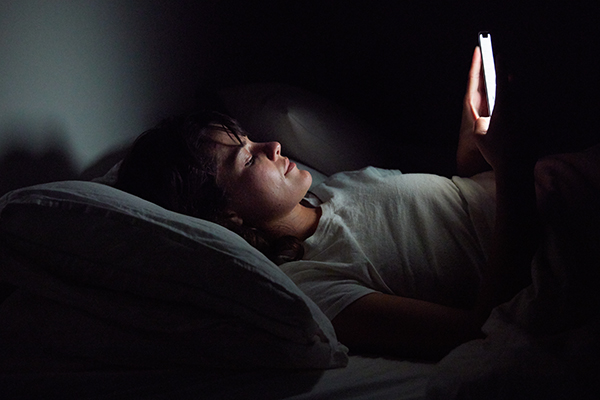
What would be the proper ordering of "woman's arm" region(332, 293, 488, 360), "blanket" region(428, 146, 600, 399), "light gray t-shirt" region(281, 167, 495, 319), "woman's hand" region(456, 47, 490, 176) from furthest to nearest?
"woman's hand" region(456, 47, 490, 176) → "light gray t-shirt" region(281, 167, 495, 319) → "woman's arm" region(332, 293, 488, 360) → "blanket" region(428, 146, 600, 399)

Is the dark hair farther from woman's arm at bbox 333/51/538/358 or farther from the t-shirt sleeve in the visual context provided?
woman's arm at bbox 333/51/538/358

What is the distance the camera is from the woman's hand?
3.89 feet

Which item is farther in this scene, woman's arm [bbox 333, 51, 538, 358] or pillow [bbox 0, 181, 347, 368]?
woman's arm [bbox 333, 51, 538, 358]

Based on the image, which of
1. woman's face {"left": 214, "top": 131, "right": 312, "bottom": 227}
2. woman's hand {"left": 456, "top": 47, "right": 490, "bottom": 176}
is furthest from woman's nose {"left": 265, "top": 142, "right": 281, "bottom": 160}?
woman's hand {"left": 456, "top": 47, "right": 490, "bottom": 176}

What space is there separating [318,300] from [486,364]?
0.31 metres

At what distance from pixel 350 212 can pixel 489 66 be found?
1.55ft

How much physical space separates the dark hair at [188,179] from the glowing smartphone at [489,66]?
551 mm

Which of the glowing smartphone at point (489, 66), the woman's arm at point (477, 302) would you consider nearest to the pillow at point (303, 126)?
the glowing smartphone at point (489, 66)

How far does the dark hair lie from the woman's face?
18 millimetres

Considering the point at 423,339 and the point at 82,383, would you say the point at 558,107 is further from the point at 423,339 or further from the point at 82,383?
the point at 82,383

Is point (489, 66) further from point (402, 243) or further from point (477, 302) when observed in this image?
point (477, 302)

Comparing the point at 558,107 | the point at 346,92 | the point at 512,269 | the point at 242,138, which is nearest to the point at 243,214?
the point at 242,138

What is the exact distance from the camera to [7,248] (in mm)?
680

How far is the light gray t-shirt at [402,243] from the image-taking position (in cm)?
90
